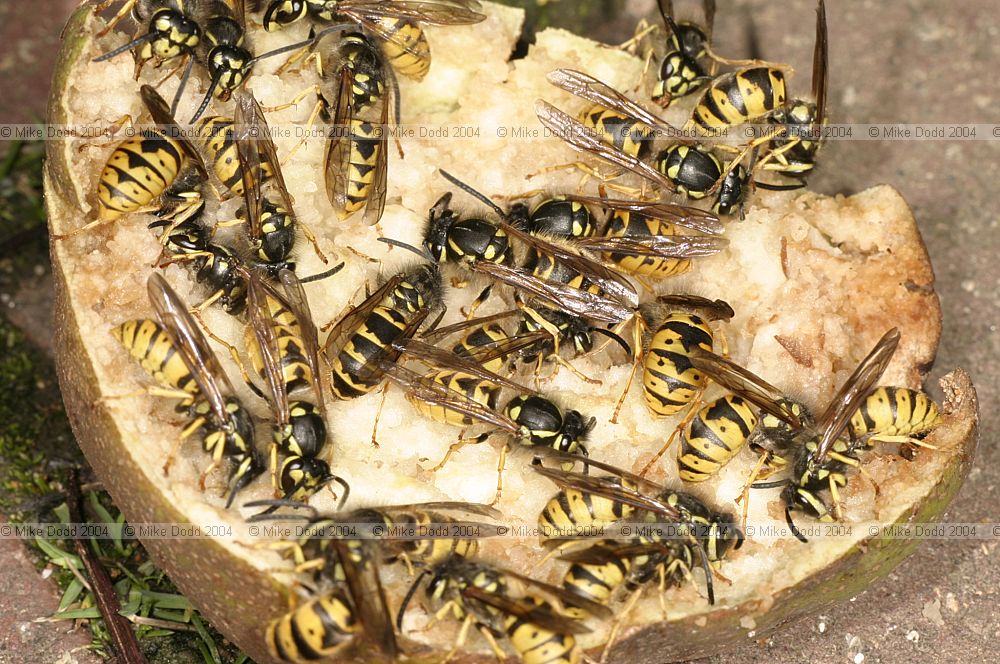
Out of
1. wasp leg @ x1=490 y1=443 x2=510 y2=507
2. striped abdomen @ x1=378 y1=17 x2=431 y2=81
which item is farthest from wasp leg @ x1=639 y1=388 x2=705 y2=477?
striped abdomen @ x1=378 y1=17 x2=431 y2=81

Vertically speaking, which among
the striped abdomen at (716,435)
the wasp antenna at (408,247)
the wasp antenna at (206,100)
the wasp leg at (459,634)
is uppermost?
the wasp antenna at (206,100)

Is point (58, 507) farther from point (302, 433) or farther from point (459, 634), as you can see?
point (459, 634)

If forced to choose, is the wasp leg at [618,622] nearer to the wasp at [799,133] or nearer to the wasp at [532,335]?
the wasp at [532,335]

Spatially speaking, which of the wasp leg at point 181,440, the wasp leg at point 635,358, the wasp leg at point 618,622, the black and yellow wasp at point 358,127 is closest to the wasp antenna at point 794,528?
the wasp leg at point 618,622

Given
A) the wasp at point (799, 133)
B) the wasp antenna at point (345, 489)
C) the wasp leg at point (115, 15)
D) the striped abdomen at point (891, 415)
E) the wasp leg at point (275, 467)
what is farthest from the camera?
the wasp at point (799, 133)

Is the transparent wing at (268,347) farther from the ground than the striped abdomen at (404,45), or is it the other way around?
the striped abdomen at (404,45)

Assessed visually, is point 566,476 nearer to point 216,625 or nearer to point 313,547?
point 313,547

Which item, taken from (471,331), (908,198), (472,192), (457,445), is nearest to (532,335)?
(471,331)
